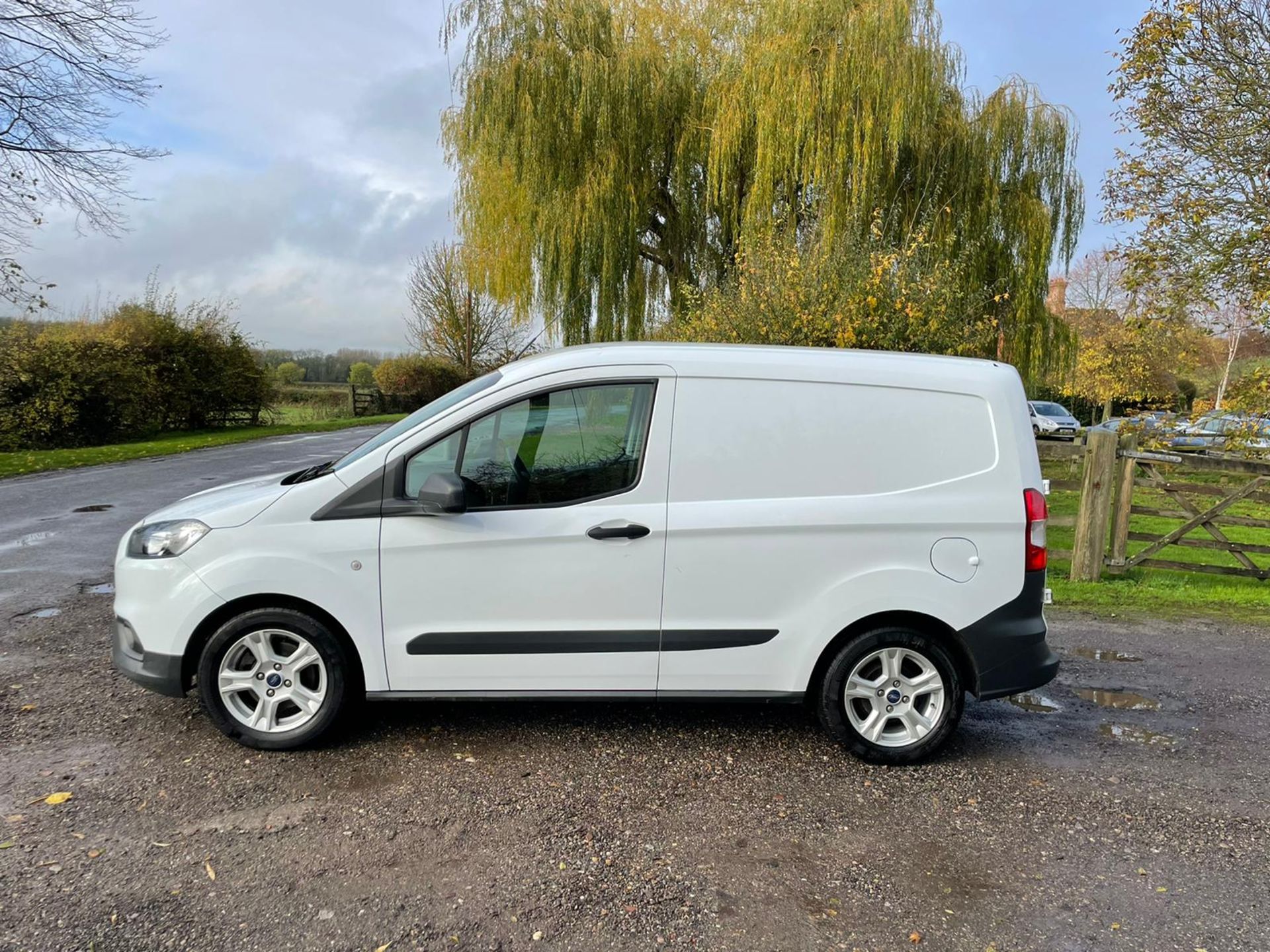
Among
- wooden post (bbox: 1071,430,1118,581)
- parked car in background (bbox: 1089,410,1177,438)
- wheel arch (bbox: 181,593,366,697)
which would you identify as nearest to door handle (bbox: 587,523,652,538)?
wheel arch (bbox: 181,593,366,697)

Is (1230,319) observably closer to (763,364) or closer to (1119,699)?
(1119,699)

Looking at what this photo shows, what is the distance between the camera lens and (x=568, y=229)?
46.2ft

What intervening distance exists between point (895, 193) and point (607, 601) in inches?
459

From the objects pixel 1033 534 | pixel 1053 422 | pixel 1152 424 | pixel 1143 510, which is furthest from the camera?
pixel 1053 422

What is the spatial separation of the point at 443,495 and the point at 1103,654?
484cm

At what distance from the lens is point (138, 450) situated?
19.0 metres

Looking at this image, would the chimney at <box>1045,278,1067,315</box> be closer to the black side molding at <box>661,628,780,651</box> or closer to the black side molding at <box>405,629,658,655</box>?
the black side molding at <box>661,628,780,651</box>

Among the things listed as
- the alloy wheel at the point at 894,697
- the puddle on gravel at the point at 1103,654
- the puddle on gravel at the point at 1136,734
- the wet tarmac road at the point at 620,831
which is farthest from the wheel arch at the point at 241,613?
the puddle on gravel at the point at 1103,654

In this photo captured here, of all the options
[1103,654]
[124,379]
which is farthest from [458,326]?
[1103,654]

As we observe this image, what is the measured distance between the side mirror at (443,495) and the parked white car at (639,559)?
25 mm

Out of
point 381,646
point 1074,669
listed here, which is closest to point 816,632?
point 381,646

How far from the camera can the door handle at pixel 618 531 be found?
3.72 m

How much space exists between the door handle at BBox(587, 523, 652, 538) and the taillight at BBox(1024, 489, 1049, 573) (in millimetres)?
1802

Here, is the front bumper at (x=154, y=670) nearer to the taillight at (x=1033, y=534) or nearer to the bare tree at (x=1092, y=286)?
the taillight at (x=1033, y=534)
